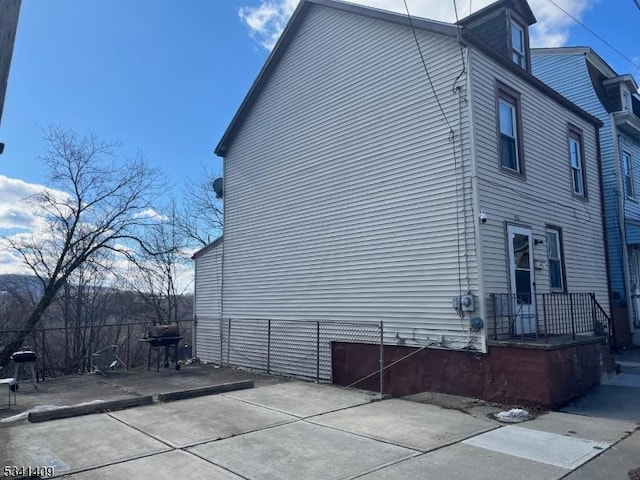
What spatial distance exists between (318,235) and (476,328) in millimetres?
4836

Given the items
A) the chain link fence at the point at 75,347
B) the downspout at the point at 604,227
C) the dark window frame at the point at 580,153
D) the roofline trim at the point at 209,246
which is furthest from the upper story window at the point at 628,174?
the chain link fence at the point at 75,347

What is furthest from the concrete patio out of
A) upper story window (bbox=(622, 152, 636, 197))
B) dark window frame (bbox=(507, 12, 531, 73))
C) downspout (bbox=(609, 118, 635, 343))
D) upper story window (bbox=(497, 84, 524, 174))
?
upper story window (bbox=(622, 152, 636, 197))

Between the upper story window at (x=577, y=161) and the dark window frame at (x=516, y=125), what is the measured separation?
317cm

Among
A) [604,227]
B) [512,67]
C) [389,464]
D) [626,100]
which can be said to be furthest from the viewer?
[626,100]

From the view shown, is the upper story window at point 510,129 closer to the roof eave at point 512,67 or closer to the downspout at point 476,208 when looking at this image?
the roof eave at point 512,67

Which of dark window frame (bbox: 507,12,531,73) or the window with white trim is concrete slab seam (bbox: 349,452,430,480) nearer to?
the window with white trim

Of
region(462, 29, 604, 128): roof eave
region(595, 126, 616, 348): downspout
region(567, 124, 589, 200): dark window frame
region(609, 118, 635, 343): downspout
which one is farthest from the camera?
region(609, 118, 635, 343): downspout

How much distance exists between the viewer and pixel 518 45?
1158cm

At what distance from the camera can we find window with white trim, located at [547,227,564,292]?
1103 cm

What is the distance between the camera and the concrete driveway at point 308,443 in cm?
492

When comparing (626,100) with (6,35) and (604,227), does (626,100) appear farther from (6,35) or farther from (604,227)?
(6,35)

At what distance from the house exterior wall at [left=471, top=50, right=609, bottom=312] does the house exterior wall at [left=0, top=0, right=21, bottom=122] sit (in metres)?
7.24

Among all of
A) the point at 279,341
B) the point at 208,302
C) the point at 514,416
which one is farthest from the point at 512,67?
the point at 208,302

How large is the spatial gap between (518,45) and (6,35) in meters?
11.0
